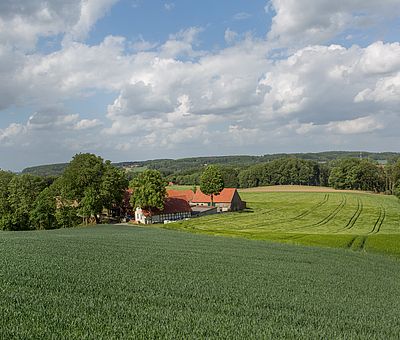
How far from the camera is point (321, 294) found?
15.5m

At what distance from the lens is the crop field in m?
8.80

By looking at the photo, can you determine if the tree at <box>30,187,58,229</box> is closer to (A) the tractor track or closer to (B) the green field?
(B) the green field

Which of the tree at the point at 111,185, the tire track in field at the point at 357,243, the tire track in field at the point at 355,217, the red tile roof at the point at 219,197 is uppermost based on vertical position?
the tree at the point at 111,185

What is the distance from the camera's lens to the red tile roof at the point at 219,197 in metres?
101

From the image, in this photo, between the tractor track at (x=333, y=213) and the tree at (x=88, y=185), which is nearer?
the tree at (x=88, y=185)

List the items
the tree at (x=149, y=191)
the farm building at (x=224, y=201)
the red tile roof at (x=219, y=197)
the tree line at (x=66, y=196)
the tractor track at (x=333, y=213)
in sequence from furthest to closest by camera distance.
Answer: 1. the red tile roof at (x=219, y=197)
2. the farm building at (x=224, y=201)
3. the tree at (x=149, y=191)
4. the tractor track at (x=333, y=213)
5. the tree line at (x=66, y=196)

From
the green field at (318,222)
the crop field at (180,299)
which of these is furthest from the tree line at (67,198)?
the crop field at (180,299)

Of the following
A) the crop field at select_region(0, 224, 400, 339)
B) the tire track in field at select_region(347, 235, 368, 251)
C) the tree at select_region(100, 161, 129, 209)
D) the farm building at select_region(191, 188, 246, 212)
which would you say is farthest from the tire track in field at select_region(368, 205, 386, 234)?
the tree at select_region(100, 161, 129, 209)

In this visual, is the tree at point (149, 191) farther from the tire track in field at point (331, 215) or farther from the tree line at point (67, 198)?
the tire track in field at point (331, 215)

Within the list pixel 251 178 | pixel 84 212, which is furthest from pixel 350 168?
pixel 84 212

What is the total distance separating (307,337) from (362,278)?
13.3 metres

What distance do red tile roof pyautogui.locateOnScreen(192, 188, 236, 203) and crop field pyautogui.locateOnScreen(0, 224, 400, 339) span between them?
260ft

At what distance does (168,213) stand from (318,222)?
29.9 m

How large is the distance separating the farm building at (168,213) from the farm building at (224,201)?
1376 centimetres
